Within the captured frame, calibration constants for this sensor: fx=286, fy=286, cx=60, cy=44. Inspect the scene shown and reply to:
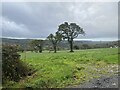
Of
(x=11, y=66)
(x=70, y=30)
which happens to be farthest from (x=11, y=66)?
(x=70, y=30)

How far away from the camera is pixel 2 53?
19469mm

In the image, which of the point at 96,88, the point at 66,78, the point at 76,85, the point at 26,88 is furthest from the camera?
the point at 66,78

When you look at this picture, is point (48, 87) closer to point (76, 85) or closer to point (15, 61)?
point (76, 85)

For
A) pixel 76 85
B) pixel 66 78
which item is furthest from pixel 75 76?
pixel 76 85

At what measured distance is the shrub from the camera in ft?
62.4

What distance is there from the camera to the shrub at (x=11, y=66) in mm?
19009

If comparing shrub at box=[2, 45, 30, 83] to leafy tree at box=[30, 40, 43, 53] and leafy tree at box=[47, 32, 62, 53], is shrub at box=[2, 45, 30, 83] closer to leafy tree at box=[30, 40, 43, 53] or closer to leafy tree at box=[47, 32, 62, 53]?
leafy tree at box=[47, 32, 62, 53]

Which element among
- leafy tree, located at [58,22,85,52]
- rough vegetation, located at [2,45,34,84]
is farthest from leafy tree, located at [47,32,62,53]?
rough vegetation, located at [2,45,34,84]

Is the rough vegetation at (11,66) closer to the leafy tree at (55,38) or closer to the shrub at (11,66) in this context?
the shrub at (11,66)

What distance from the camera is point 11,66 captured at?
1983 cm

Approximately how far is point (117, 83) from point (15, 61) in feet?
25.0

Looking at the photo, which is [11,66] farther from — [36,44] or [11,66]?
[36,44]

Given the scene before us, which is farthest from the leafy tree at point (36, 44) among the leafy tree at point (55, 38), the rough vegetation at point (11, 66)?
the rough vegetation at point (11, 66)

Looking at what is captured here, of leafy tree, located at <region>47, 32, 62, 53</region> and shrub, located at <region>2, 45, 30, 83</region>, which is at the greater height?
leafy tree, located at <region>47, 32, 62, 53</region>
